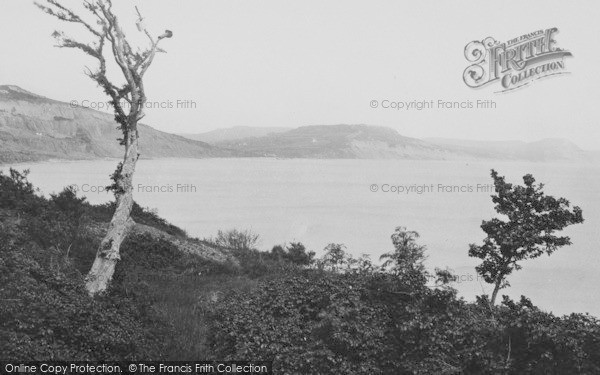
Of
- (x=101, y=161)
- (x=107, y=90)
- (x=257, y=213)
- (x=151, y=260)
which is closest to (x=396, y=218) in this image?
(x=257, y=213)

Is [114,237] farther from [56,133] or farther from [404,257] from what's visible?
[56,133]

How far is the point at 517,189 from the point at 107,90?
1372 centimetres

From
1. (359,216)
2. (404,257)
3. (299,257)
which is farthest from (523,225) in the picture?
(359,216)

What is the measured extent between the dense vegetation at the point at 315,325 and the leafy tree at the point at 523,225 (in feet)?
10.9

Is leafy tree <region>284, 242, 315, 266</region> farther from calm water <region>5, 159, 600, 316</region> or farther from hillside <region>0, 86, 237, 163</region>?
hillside <region>0, 86, 237, 163</region>

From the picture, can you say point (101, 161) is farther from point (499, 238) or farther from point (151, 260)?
point (499, 238)

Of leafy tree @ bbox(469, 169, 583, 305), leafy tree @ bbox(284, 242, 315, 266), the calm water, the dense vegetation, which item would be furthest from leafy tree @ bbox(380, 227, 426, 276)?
leafy tree @ bbox(284, 242, 315, 266)

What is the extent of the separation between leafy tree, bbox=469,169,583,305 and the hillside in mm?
102684

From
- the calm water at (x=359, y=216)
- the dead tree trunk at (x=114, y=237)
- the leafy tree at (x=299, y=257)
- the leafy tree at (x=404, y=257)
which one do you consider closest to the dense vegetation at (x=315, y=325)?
the leafy tree at (x=404, y=257)

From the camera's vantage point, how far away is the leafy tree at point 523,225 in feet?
48.9

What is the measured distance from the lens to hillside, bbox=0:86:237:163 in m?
114

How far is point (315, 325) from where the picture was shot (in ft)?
30.9

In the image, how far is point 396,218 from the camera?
83812 millimetres

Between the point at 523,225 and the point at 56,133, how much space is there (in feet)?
494
